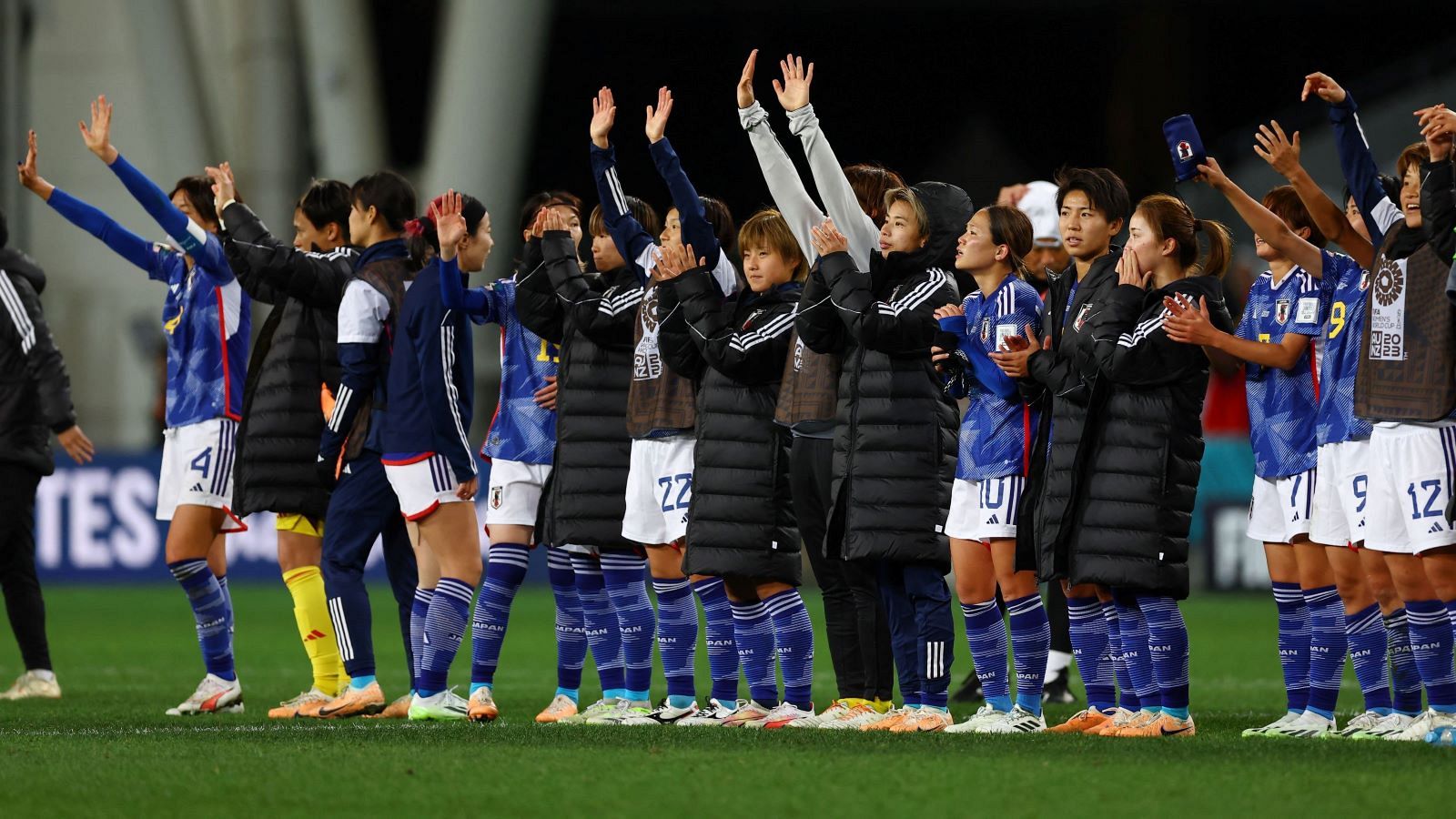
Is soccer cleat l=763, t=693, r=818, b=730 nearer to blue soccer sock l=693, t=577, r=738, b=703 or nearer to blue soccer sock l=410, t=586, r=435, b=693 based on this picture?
blue soccer sock l=693, t=577, r=738, b=703

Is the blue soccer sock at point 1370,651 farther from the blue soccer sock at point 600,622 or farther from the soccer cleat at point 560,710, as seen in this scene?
the soccer cleat at point 560,710

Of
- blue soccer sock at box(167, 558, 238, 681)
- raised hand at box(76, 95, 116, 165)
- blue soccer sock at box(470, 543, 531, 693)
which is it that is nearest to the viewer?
blue soccer sock at box(470, 543, 531, 693)

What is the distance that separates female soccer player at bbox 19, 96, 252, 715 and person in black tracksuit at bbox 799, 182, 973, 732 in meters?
2.90

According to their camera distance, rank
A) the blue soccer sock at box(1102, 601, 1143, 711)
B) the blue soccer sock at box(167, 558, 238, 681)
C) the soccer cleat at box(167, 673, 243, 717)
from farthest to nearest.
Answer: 1. the blue soccer sock at box(167, 558, 238, 681)
2. the soccer cleat at box(167, 673, 243, 717)
3. the blue soccer sock at box(1102, 601, 1143, 711)

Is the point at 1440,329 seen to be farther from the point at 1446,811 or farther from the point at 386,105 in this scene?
the point at 386,105

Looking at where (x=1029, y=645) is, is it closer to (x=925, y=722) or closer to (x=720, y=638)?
(x=925, y=722)

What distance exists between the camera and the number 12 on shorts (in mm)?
7723

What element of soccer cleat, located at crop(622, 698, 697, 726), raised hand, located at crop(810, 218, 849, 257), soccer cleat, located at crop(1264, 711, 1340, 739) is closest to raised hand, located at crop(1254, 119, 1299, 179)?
raised hand, located at crop(810, 218, 849, 257)

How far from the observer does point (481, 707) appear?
7879 mm

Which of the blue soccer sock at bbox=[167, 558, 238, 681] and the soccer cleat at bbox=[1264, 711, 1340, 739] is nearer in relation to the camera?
the soccer cleat at bbox=[1264, 711, 1340, 739]

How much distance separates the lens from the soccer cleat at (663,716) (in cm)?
767

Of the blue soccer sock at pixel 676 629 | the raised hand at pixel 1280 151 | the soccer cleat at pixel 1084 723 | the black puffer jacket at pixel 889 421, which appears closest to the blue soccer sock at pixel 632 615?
the blue soccer sock at pixel 676 629

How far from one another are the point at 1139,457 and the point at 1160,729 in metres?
0.96

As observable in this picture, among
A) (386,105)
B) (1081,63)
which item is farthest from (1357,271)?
(386,105)
